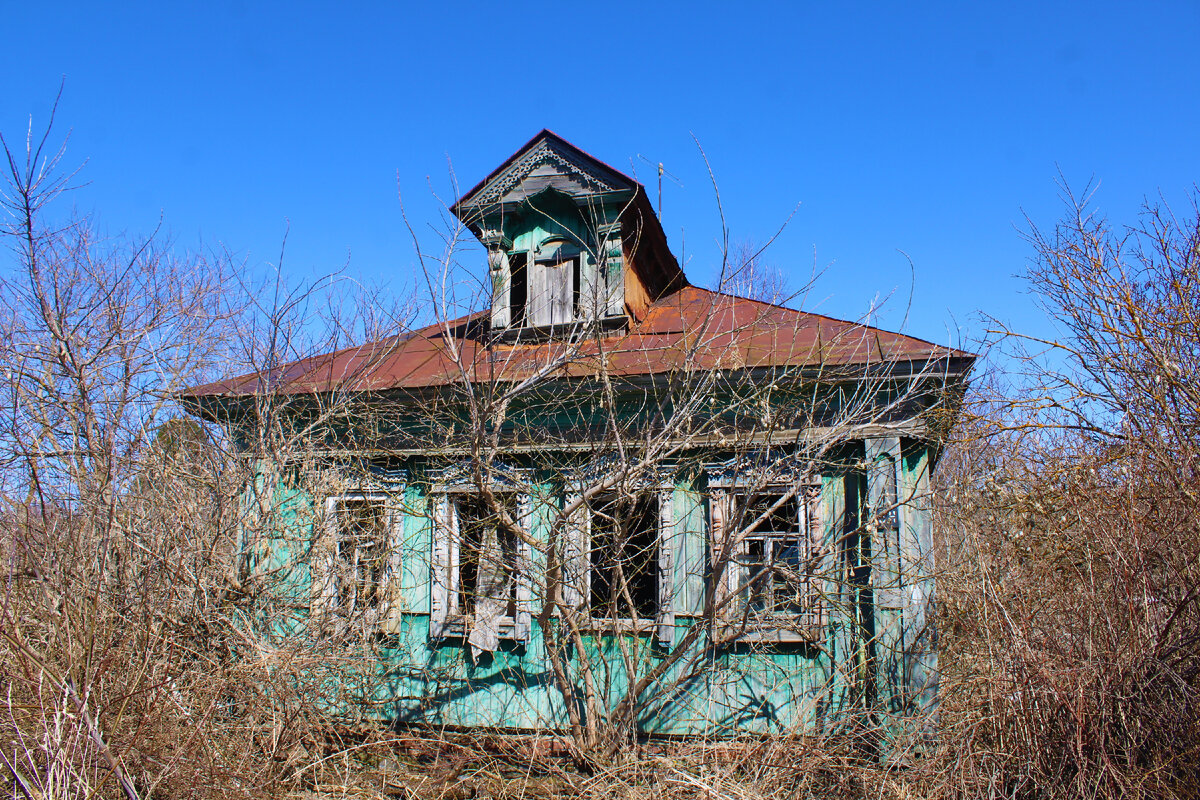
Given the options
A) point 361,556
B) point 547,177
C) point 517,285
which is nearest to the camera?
point 361,556

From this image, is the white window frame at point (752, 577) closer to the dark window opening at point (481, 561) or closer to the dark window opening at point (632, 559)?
the dark window opening at point (632, 559)

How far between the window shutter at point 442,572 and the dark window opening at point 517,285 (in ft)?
7.81

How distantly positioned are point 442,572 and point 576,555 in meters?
2.29

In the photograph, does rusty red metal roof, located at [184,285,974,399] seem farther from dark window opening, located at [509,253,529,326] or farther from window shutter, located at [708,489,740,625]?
window shutter, located at [708,489,740,625]

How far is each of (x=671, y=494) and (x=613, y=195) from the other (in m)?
3.34

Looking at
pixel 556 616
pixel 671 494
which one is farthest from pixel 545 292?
pixel 556 616

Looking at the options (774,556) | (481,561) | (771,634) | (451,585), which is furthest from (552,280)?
(771,634)

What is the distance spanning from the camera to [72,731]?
362 cm

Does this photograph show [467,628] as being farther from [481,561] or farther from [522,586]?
[522,586]

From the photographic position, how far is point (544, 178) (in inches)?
338

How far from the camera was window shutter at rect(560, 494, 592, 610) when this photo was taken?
5656mm

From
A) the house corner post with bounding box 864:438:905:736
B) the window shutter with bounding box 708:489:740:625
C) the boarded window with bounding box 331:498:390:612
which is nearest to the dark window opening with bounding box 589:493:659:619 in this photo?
the window shutter with bounding box 708:489:740:625

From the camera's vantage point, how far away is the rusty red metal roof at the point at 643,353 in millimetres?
6410

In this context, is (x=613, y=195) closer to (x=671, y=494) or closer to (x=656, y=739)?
(x=671, y=494)
